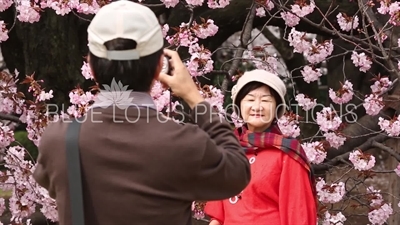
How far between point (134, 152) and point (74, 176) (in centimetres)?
15

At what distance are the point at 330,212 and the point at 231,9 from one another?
168 centimetres

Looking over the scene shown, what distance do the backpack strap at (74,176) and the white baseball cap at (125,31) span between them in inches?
8.1

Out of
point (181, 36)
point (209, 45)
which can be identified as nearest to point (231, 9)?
point (209, 45)

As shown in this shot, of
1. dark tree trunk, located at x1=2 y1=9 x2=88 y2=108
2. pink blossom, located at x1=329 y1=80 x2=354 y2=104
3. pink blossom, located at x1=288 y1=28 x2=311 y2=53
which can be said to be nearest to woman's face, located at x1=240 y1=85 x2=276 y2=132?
pink blossom, located at x1=288 y1=28 x2=311 y2=53

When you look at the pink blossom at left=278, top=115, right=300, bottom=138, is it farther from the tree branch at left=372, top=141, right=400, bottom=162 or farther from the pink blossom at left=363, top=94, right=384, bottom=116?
the tree branch at left=372, top=141, right=400, bottom=162

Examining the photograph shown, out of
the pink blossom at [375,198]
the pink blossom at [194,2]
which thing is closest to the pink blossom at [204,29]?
the pink blossom at [194,2]

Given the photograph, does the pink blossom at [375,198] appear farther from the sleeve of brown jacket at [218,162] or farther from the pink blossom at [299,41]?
the sleeve of brown jacket at [218,162]

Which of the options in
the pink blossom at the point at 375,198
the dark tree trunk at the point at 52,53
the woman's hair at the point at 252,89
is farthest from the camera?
the dark tree trunk at the point at 52,53

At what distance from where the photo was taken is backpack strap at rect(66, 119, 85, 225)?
1.44 metres

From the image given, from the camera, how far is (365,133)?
14.9 feet

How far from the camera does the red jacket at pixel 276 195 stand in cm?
234

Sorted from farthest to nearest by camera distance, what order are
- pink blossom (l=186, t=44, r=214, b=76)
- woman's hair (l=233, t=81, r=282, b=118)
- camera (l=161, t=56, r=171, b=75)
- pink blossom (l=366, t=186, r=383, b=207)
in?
pink blossom (l=366, t=186, r=383, b=207) → pink blossom (l=186, t=44, r=214, b=76) → woman's hair (l=233, t=81, r=282, b=118) → camera (l=161, t=56, r=171, b=75)

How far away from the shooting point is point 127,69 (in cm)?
145

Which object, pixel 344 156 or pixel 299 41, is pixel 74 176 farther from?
pixel 344 156
